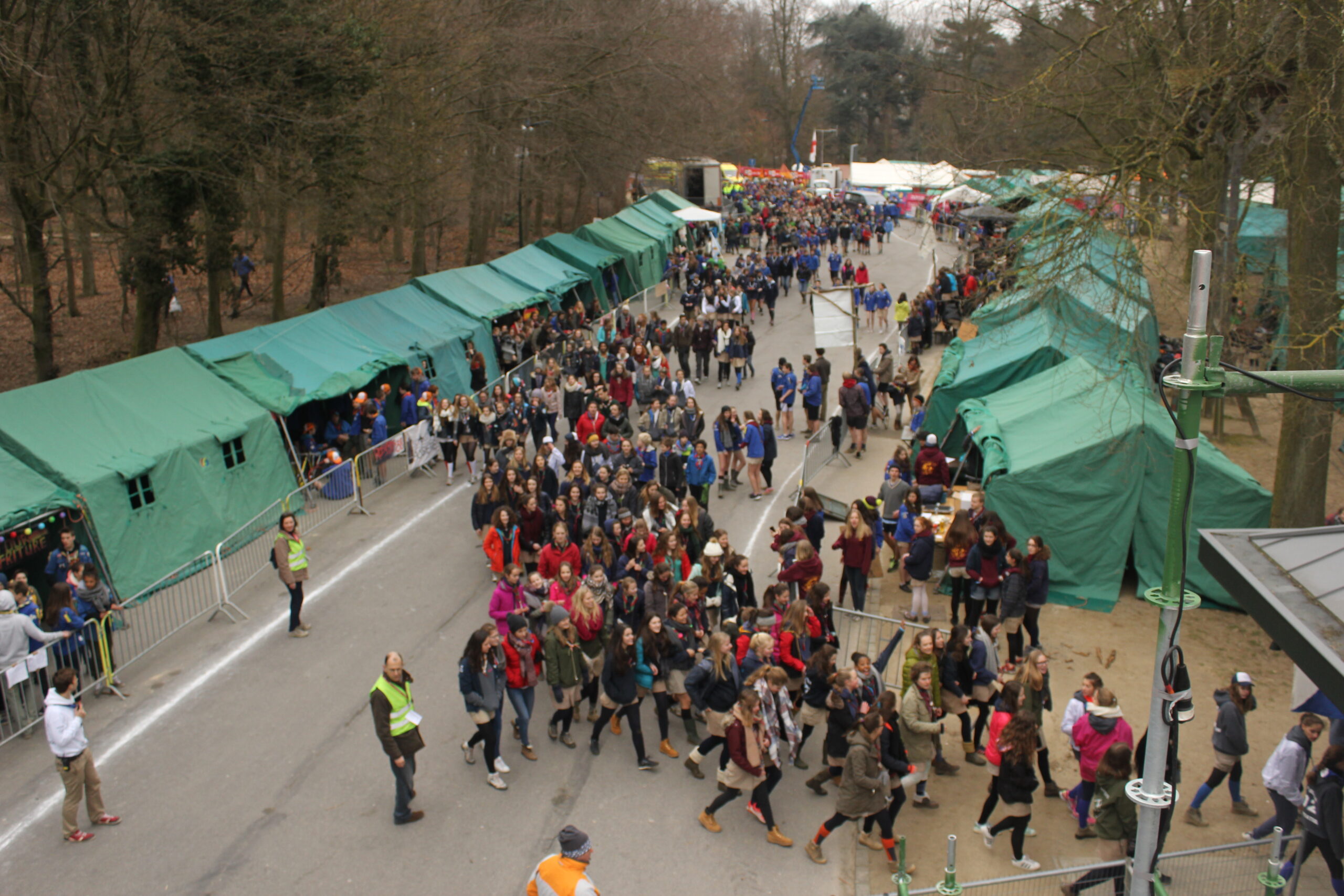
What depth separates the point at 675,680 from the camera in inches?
357

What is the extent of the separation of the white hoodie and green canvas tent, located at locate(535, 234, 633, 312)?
22.3 meters

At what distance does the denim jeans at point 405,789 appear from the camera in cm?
817

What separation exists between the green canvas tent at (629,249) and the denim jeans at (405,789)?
2503cm

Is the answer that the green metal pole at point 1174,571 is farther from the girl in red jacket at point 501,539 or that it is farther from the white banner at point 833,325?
the white banner at point 833,325

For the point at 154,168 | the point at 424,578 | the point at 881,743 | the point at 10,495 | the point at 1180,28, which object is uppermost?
the point at 1180,28

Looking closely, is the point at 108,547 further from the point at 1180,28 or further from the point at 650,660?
the point at 1180,28

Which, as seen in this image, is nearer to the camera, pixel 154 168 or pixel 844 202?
pixel 154 168

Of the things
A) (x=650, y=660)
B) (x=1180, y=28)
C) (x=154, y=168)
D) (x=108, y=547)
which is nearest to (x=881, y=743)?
(x=650, y=660)

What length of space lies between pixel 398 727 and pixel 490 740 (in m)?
0.97

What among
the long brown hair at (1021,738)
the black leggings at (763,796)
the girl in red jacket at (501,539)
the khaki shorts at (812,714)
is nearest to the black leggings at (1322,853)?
the long brown hair at (1021,738)

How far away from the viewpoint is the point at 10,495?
1127 centimetres

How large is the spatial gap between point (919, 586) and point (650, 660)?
4142 mm

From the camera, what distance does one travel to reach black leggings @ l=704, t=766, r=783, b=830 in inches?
318

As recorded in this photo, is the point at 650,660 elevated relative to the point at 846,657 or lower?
elevated
